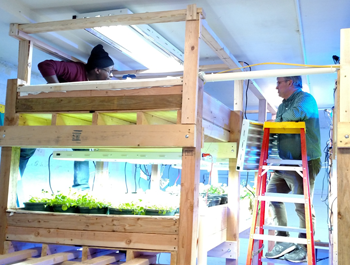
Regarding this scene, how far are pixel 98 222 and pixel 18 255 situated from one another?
70cm

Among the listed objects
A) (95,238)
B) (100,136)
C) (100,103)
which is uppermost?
(100,103)

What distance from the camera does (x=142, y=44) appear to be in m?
4.73

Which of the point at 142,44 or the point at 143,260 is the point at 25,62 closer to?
the point at 142,44

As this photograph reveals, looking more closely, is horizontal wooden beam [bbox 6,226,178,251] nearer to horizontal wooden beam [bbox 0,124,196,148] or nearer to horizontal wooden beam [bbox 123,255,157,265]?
horizontal wooden beam [bbox 123,255,157,265]

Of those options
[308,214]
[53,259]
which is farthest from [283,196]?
[53,259]

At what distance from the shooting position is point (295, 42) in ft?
16.5

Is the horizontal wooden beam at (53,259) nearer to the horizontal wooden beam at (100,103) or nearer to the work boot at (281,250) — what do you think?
the horizontal wooden beam at (100,103)

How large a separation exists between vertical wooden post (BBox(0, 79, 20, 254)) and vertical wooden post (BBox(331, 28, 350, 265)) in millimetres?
2669

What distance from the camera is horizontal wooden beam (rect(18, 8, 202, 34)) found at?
3178 mm

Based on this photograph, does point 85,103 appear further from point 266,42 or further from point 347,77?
point 266,42

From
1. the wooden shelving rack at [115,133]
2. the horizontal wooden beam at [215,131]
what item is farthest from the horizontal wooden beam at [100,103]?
the horizontal wooden beam at [215,131]

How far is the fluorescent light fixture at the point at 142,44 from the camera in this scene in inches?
168

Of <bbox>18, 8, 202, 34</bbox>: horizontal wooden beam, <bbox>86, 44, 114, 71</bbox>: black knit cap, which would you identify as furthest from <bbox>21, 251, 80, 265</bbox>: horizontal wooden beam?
<bbox>86, 44, 114, 71</bbox>: black knit cap

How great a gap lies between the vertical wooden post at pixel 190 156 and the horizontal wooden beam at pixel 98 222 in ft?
0.36
